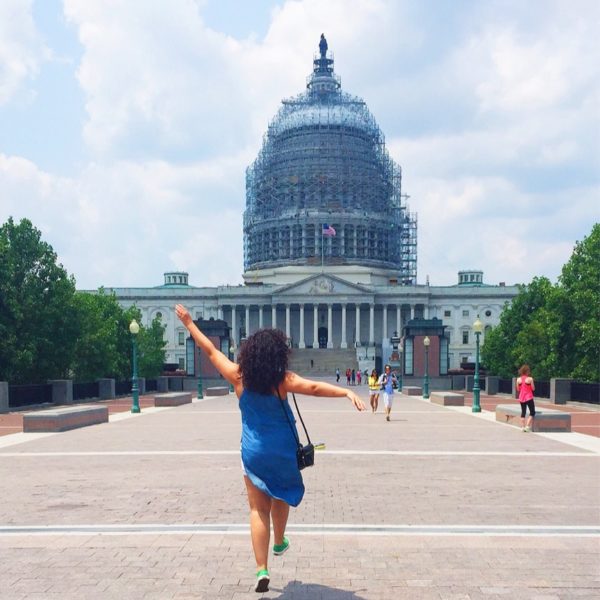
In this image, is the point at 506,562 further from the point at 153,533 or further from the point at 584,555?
the point at 153,533

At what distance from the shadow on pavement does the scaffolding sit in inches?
5099

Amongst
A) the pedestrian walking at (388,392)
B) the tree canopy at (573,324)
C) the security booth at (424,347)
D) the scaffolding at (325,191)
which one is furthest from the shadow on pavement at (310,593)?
the scaffolding at (325,191)

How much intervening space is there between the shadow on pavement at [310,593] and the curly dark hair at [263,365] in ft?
5.73

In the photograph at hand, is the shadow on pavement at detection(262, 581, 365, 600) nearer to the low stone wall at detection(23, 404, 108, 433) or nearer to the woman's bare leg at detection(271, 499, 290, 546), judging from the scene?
the woman's bare leg at detection(271, 499, 290, 546)

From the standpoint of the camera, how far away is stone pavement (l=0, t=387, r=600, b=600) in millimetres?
6930

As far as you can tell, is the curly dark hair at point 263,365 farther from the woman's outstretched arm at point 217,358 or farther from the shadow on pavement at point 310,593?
the shadow on pavement at point 310,593

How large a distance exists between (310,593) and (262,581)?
1.55 feet

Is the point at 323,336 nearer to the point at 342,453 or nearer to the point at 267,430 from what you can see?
the point at 342,453

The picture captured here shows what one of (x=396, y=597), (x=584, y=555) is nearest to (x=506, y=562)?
(x=584, y=555)

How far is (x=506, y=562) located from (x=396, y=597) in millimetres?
1678

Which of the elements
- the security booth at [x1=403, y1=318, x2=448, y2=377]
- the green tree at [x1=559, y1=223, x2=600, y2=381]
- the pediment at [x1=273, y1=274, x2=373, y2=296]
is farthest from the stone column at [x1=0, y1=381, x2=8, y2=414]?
the pediment at [x1=273, y1=274, x2=373, y2=296]

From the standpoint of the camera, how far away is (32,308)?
40.3 m

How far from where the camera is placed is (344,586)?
6.84 metres

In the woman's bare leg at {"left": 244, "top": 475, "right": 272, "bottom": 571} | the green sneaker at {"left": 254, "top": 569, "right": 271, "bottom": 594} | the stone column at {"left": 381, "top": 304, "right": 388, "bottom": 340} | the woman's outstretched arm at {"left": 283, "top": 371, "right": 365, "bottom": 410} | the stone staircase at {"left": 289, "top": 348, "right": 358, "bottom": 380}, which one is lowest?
the stone staircase at {"left": 289, "top": 348, "right": 358, "bottom": 380}
